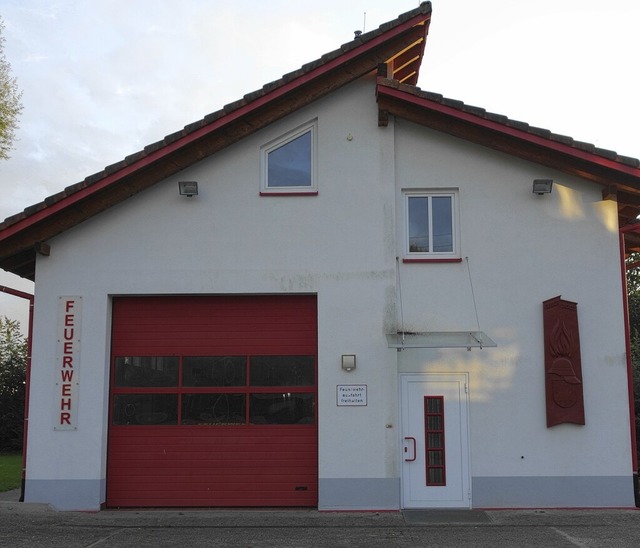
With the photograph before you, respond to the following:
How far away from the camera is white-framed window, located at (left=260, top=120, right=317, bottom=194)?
12.2 meters

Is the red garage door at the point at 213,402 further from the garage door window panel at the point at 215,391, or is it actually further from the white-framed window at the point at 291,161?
the white-framed window at the point at 291,161

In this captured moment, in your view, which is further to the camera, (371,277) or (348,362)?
(371,277)

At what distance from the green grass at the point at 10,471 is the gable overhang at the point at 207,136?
14.8 ft

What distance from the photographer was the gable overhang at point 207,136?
11539mm

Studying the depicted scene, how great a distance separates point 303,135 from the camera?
12328 mm

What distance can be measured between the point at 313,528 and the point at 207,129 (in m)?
6.11

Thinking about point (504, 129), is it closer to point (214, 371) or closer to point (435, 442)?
point (435, 442)

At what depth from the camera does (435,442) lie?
11586 mm

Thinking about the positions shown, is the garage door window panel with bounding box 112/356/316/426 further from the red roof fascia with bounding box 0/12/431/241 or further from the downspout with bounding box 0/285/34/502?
the red roof fascia with bounding box 0/12/431/241

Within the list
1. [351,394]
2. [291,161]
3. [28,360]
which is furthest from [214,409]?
[291,161]

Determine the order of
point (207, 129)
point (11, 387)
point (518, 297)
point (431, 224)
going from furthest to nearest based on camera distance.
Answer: point (11, 387) → point (431, 224) → point (518, 297) → point (207, 129)

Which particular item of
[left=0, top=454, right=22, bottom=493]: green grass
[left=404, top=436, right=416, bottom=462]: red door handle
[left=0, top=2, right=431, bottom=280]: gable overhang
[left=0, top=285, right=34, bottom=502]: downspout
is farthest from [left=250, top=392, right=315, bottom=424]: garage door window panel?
[left=0, top=454, right=22, bottom=493]: green grass

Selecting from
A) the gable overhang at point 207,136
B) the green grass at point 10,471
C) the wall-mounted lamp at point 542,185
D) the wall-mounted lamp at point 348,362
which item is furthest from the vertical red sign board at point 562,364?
the green grass at point 10,471

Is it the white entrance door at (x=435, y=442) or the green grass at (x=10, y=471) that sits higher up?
the white entrance door at (x=435, y=442)
